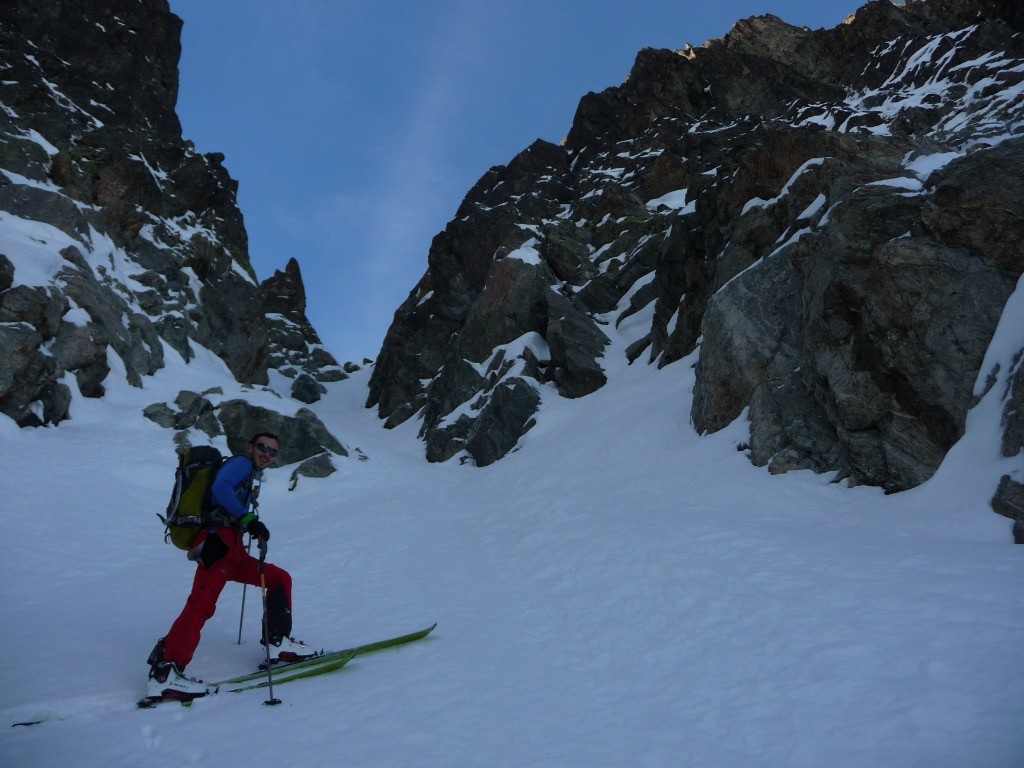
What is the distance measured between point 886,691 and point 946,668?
1.82 ft

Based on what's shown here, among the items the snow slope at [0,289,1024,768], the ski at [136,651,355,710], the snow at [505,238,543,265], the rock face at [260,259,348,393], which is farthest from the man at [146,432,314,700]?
the rock face at [260,259,348,393]

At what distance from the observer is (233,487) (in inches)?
256

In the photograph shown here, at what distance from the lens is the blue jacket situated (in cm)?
636

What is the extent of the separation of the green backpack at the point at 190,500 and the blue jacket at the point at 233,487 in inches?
4.5

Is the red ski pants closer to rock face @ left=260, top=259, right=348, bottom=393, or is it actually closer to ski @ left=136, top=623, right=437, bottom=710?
ski @ left=136, top=623, right=437, bottom=710

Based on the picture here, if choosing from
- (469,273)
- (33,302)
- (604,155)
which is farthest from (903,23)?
(33,302)

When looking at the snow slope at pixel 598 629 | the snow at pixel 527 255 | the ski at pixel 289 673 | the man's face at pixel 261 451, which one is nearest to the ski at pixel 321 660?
the ski at pixel 289 673

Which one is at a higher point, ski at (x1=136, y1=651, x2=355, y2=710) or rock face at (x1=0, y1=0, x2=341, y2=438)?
rock face at (x1=0, y1=0, x2=341, y2=438)

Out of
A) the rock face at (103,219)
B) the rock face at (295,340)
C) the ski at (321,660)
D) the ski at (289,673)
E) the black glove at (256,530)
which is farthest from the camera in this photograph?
the rock face at (295,340)

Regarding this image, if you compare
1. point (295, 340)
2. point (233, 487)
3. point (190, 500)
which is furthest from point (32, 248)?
→ point (295, 340)

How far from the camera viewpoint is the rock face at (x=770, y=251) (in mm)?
10875

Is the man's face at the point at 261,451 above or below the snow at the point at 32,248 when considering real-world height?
below

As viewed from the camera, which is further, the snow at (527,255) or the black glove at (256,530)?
the snow at (527,255)

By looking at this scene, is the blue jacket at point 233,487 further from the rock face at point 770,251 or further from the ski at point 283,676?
the rock face at point 770,251
